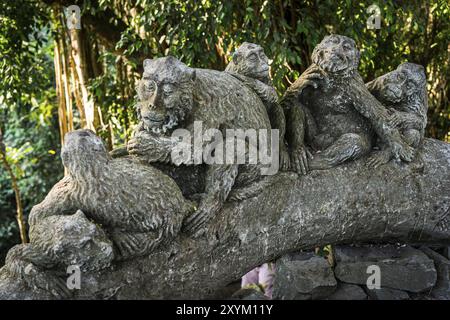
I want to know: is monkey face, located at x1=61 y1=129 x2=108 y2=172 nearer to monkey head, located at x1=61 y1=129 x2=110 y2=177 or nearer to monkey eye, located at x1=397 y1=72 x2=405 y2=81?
monkey head, located at x1=61 y1=129 x2=110 y2=177

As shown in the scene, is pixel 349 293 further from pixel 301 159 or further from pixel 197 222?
pixel 197 222

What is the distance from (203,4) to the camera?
12.2 feet

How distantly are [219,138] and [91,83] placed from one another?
254cm

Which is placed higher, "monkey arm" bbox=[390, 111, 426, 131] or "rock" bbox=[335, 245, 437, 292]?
"monkey arm" bbox=[390, 111, 426, 131]

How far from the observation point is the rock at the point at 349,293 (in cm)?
269

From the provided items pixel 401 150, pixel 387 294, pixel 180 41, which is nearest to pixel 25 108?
pixel 180 41

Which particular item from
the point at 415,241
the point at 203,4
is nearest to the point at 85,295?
the point at 415,241

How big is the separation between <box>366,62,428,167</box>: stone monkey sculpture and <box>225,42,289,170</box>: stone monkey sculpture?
480 mm

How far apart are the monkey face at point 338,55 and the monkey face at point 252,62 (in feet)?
0.84

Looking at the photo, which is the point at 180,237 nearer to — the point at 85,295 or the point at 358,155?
the point at 85,295

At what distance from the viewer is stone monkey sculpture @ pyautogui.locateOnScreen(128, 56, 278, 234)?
2.35 meters

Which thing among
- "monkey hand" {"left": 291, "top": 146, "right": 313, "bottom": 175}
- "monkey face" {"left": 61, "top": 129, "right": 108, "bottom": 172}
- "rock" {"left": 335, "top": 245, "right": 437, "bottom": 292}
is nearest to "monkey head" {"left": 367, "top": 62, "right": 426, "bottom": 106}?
"monkey hand" {"left": 291, "top": 146, "right": 313, "bottom": 175}

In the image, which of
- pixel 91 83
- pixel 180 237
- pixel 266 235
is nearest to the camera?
pixel 180 237

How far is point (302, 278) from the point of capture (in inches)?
→ 104
